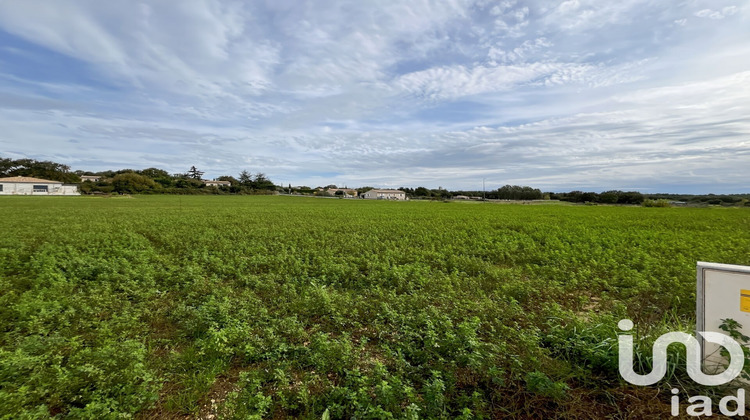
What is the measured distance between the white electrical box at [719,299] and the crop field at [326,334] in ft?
2.22

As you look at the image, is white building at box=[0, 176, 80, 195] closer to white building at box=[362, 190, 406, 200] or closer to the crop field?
white building at box=[362, 190, 406, 200]

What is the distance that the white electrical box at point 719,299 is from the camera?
2779 mm

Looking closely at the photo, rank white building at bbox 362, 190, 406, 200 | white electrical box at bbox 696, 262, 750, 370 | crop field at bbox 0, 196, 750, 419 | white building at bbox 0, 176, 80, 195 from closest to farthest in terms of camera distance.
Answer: white electrical box at bbox 696, 262, 750, 370
crop field at bbox 0, 196, 750, 419
white building at bbox 0, 176, 80, 195
white building at bbox 362, 190, 406, 200

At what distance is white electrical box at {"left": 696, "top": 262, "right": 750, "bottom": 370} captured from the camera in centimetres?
278

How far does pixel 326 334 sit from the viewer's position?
411 centimetres

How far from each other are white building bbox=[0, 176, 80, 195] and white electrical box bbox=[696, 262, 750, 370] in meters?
98.6

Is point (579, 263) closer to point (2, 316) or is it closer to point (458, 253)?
point (458, 253)
